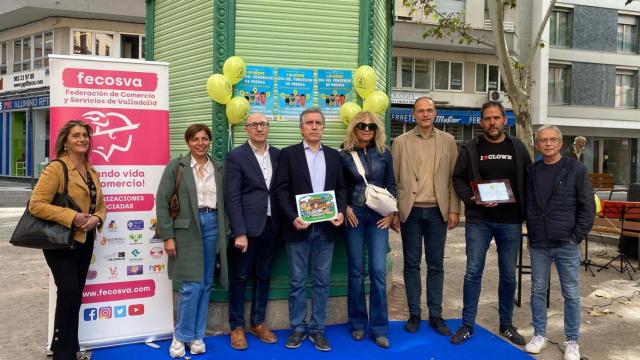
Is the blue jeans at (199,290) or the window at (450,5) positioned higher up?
the window at (450,5)

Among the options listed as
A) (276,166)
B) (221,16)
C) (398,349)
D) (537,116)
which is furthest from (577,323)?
(537,116)

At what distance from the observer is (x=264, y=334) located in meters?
4.74

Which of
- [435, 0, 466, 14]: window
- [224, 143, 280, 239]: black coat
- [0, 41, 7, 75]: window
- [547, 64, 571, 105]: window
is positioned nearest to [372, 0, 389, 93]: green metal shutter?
[224, 143, 280, 239]: black coat

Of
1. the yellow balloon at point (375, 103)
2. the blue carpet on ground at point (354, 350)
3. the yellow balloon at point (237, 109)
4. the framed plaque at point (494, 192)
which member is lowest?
the blue carpet on ground at point (354, 350)

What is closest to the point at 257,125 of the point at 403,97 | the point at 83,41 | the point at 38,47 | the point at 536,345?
the point at 536,345

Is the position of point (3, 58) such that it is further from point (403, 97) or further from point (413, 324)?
point (413, 324)

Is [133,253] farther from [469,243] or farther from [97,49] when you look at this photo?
[97,49]

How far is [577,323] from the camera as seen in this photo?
14.9 ft

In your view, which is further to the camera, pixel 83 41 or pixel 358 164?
pixel 83 41

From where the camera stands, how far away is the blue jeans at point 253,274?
15.0 feet

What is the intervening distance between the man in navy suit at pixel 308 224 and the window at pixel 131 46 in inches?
739

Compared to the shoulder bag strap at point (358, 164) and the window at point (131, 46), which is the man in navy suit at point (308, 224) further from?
the window at point (131, 46)

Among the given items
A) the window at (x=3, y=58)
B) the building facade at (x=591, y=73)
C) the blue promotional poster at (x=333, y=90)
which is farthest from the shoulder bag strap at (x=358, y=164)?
the window at (x=3, y=58)

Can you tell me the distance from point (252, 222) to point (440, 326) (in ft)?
7.05
